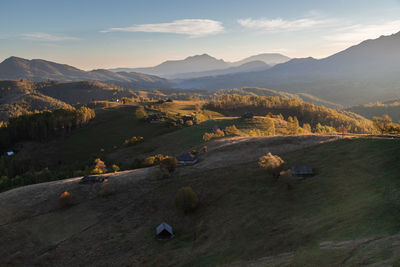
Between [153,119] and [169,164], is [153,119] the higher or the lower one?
the higher one

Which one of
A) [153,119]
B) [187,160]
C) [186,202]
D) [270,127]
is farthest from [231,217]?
[153,119]

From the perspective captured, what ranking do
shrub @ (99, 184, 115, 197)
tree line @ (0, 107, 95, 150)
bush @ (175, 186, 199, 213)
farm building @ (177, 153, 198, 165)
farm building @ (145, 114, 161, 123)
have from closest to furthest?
1. bush @ (175, 186, 199, 213)
2. shrub @ (99, 184, 115, 197)
3. farm building @ (177, 153, 198, 165)
4. tree line @ (0, 107, 95, 150)
5. farm building @ (145, 114, 161, 123)

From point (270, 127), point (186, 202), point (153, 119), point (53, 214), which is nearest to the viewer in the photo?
point (186, 202)

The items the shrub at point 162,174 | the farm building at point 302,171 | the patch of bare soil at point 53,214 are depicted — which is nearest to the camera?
the patch of bare soil at point 53,214

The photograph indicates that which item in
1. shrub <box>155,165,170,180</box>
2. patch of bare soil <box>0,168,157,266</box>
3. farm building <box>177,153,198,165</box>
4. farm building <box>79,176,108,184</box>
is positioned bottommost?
patch of bare soil <box>0,168,157,266</box>

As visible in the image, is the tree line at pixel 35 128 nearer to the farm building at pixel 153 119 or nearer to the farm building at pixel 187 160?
the farm building at pixel 153 119

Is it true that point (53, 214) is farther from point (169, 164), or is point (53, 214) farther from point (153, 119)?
point (153, 119)

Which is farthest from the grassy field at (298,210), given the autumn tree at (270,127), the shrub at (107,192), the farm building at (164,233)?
the autumn tree at (270,127)

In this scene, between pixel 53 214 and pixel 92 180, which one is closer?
pixel 53 214

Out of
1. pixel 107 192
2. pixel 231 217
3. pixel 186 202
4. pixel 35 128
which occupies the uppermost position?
pixel 35 128

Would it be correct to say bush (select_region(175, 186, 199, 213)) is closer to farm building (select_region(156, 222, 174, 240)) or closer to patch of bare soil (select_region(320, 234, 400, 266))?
farm building (select_region(156, 222, 174, 240))

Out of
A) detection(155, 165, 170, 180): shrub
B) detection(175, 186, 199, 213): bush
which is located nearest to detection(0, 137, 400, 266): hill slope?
detection(155, 165, 170, 180): shrub

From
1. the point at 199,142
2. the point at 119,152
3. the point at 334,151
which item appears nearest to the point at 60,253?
the point at 334,151
